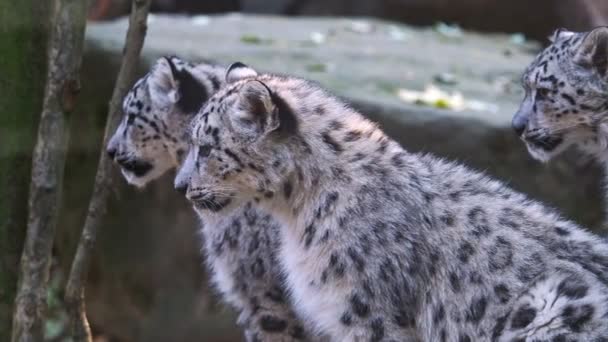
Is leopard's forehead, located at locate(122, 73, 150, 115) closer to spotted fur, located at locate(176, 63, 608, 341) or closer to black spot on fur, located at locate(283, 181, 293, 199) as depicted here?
spotted fur, located at locate(176, 63, 608, 341)

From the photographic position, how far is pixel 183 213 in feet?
28.4

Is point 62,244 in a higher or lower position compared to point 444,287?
lower

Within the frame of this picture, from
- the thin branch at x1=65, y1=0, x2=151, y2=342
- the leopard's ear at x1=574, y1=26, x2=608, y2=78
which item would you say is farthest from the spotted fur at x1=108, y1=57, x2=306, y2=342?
the leopard's ear at x1=574, y1=26, x2=608, y2=78

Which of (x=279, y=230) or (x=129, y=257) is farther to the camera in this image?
(x=129, y=257)

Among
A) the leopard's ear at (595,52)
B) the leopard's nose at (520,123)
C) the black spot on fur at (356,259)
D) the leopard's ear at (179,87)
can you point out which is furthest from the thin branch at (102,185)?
the leopard's ear at (595,52)

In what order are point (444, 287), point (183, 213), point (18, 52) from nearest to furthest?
point (444, 287), point (18, 52), point (183, 213)

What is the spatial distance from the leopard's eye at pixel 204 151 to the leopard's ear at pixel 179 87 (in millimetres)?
715

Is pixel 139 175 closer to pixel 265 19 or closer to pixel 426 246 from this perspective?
pixel 426 246

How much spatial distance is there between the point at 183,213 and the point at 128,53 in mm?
3540

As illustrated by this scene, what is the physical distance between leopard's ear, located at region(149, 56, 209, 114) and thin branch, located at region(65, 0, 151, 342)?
142 millimetres

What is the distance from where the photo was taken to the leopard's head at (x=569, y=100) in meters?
5.59

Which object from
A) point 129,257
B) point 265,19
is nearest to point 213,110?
point 129,257

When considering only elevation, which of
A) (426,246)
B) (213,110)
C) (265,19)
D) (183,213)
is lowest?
(183,213)

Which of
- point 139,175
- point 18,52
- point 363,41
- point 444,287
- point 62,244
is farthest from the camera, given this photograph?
point 363,41
